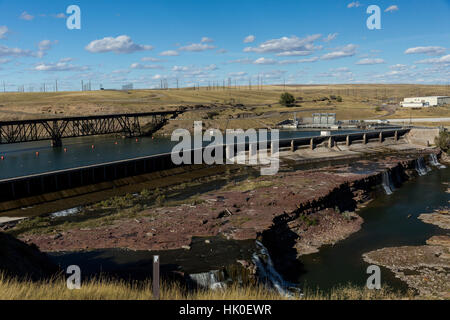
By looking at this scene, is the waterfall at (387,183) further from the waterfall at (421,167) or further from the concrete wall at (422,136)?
the concrete wall at (422,136)

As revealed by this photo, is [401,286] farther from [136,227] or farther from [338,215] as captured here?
[136,227]

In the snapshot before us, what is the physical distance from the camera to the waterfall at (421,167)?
68.1 meters

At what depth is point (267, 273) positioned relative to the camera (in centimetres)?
2444

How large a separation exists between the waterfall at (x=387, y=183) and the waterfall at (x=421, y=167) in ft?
48.0

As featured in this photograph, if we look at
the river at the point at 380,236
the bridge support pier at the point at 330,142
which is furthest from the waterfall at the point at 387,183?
the bridge support pier at the point at 330,142

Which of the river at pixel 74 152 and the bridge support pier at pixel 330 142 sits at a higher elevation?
the bridge support pier at pixel 330 142

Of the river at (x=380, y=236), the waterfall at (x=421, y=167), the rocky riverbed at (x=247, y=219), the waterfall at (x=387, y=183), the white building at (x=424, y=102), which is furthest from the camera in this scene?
the white building at (x=424, y=102)

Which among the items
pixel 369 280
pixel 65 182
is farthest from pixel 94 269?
pixel 65 182

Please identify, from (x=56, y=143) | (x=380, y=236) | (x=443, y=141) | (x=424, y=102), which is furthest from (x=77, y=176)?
(x=424, y=102)

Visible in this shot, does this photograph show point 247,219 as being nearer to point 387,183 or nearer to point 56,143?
point 387,183

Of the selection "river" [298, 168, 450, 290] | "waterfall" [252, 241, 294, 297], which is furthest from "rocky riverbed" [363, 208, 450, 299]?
"waterfall" [252, 241, 294, 297]

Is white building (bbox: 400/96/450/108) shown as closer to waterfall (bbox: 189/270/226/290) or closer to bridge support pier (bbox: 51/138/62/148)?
bridge support pier (bbox: 51/138/62/148)

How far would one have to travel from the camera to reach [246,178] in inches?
2195
